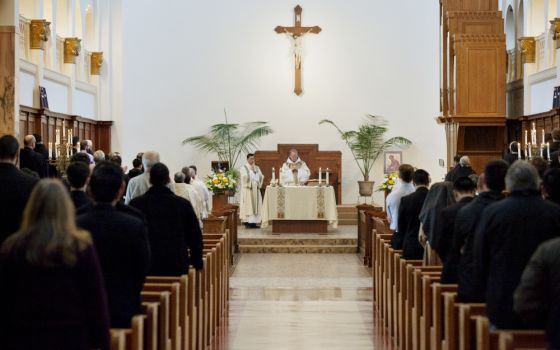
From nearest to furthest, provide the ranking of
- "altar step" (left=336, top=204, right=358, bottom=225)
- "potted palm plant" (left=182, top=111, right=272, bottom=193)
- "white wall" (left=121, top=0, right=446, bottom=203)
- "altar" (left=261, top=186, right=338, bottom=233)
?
"altar" (left=261, top=186, right=338, bottom=233) → "altar step" (left=336, top=204, right=358, bottom=225) → "potted palm plant" (left=182, top=111, right=272, bottom=193) → "white wall" (left=121, top=0, right=446, bottom=203)

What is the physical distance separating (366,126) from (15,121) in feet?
32.8

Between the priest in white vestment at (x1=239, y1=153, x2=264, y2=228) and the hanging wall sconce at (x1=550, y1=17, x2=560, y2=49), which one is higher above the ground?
the hanging wall sconce at (x1=550, y1=17, x2=560, y2=49)

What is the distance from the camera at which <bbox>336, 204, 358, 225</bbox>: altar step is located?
73.5 ft

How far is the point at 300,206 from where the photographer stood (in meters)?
19.4

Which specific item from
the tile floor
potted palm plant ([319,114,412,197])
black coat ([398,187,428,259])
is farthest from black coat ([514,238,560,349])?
potted palm plant ([319,114,412,197])

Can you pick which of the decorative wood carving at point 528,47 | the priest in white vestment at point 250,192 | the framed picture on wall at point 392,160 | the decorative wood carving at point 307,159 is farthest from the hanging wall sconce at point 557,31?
the decorative wood carving at point 307,159

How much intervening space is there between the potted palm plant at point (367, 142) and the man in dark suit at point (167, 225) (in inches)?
624

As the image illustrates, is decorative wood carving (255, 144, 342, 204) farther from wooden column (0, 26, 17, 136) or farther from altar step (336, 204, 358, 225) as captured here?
wooden column (0, 26, 17, 136)

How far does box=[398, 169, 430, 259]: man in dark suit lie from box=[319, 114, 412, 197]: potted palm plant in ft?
44.5

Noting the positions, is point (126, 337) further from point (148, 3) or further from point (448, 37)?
point (148, 3)

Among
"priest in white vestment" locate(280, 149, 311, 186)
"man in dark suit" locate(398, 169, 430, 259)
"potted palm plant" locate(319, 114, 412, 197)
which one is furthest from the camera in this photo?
"potted palm plant" locate(319, 114, 412, 197)

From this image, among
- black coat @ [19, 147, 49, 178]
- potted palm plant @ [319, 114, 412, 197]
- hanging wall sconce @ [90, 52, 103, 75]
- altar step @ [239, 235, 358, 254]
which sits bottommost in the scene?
altar step @ [239, 235, 358, 254]

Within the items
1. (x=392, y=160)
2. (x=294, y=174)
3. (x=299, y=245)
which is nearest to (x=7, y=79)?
(x=299, y=245)

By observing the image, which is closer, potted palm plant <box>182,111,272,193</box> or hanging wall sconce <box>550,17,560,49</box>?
hanging wall sconce <box>550,17,560,49</box>
